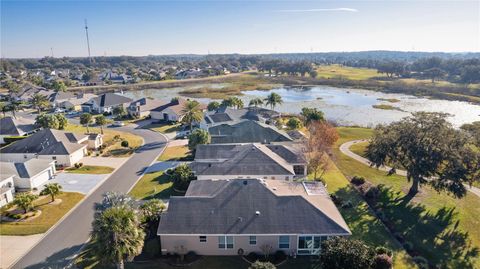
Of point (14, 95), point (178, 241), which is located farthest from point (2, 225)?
point (14, 95)

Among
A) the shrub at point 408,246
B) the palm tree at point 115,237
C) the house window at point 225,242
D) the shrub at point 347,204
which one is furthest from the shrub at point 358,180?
the palm tree at point 115,237

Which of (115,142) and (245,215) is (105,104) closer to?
(115,142)

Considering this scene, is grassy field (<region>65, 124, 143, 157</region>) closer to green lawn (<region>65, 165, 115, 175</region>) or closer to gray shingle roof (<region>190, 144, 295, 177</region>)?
green lawn (<region>65, 165, 115, 175</region>)

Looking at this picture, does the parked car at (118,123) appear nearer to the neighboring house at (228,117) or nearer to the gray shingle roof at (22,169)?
the neighboring house at (228,117)

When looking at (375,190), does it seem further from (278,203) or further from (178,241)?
(178,241)

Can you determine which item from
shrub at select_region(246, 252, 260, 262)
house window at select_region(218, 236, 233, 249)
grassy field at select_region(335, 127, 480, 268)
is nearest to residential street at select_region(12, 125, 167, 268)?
house window at select_region(218, 236, 233, 249)

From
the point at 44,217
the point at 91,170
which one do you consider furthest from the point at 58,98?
the point at 44,217
